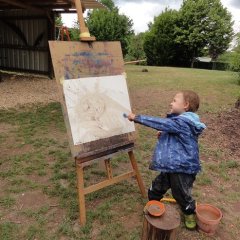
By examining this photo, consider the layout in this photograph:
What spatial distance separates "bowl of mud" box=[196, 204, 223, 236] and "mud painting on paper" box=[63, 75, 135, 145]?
1.04m

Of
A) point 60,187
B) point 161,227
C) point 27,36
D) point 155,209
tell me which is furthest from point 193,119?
point 27,36

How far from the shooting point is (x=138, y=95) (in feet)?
28.9

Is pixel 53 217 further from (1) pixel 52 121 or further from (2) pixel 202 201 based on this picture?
Answer: (1) pixel 52 121

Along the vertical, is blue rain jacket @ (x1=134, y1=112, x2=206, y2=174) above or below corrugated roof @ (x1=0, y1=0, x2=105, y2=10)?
below

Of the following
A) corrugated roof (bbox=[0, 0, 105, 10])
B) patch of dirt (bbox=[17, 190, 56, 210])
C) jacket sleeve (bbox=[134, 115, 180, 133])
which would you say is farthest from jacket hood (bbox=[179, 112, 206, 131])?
corrugated roof (bbox=[0, 0, 105, 10])

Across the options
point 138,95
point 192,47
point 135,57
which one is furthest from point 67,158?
point 192,47

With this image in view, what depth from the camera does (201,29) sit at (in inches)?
1080

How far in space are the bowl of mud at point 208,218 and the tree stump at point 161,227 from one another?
1.77ft

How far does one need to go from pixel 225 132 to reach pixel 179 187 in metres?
3.13

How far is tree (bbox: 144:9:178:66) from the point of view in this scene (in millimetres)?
25391

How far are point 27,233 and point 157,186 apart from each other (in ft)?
4.19

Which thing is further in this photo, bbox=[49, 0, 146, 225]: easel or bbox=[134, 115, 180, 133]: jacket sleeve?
bbox=[49, 0, 146, 225]: easel

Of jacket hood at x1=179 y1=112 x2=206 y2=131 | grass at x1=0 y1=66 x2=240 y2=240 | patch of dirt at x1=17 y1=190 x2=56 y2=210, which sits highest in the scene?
jacket hood at x1=179 y1=112 x2=206 y2=131

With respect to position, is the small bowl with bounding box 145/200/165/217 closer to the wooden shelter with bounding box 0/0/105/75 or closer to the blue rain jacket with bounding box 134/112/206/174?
the blue rain jacket with bounding box 134/112/206/174
